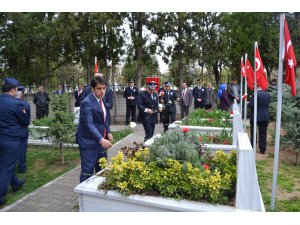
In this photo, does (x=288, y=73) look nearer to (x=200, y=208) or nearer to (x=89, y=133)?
(x=200, y=208)

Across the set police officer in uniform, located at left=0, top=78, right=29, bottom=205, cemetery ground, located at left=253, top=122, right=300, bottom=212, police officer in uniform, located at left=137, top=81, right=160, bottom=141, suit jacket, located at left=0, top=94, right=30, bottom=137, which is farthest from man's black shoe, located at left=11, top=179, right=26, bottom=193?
cemetery ground, located at left=253, top=122, right=300, bottom=212

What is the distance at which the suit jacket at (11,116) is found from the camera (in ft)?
16.2

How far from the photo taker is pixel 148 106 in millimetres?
8812

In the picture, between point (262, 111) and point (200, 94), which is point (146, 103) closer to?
point (262, 111)

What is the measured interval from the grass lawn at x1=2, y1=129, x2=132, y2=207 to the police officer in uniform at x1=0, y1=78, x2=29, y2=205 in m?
0.48

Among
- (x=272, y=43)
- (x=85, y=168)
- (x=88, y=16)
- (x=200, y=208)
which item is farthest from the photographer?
(x=272, y=43)

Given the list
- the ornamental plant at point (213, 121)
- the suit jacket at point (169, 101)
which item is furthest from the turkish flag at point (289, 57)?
the suit jacket at point (169, 101)

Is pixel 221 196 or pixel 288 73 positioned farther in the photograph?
pixel 288 73

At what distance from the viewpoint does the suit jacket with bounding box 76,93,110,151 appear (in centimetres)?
426

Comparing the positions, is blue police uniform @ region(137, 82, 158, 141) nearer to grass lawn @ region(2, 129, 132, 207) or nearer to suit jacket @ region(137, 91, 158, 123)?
suit jacket @ region(137, 91, 158, 123)

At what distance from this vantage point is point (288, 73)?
459 cm

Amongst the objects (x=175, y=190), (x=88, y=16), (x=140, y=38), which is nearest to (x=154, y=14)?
(x=140, y=38)

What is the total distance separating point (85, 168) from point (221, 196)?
1997 millimetres

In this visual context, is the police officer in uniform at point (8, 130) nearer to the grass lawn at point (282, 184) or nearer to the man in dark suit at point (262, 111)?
the grass lawn at point (282, 184)
